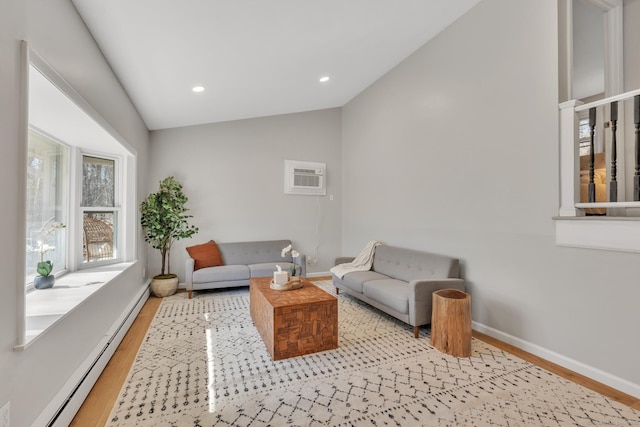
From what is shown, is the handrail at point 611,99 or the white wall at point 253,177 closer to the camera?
the handrail at point 611,99

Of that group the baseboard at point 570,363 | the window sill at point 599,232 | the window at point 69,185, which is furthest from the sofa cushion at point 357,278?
the window at point 69,185

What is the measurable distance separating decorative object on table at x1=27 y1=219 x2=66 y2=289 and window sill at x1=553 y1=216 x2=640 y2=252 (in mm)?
4015

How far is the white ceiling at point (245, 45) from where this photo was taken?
223 centimetres

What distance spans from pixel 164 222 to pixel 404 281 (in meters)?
3.45

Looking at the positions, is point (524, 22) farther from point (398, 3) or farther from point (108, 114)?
point (108, 114)

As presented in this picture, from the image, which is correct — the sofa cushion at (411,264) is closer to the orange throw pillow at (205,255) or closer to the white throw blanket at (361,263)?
the white throw blanket at (361,263)

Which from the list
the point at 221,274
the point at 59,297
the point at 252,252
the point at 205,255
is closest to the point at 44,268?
the point at 59,297

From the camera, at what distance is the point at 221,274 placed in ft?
14.3

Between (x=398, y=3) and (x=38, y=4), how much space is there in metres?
2.73

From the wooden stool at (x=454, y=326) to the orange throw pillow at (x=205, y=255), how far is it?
11.1ft

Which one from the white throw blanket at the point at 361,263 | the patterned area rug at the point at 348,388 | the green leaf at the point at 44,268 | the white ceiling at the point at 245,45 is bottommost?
the patterned area rug at the point at 348,388

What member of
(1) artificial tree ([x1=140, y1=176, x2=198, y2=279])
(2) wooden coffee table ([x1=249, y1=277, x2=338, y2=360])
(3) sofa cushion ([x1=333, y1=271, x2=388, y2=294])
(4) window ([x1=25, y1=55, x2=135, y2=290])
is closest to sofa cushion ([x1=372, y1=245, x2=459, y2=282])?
(3) sofa cushion ([x1=333, y1=271, x2=388, y2=294])

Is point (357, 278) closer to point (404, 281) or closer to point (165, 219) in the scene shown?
point (404, 281)

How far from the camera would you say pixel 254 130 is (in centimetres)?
532
